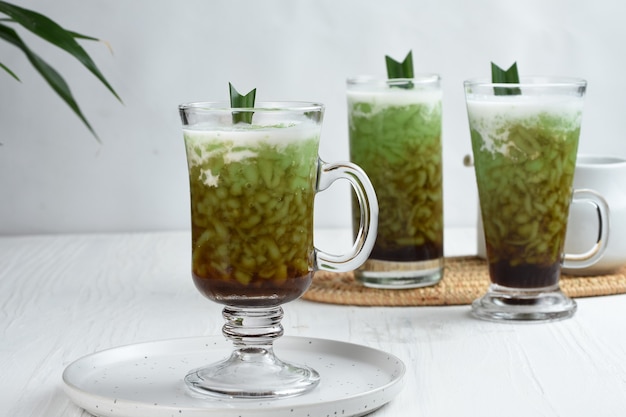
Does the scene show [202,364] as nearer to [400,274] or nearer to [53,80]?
[53,80]

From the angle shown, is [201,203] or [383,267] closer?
[201,203]

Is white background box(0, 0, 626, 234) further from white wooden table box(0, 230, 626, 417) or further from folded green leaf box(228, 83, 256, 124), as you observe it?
folded green leaf box(228, 83, 256, 124)

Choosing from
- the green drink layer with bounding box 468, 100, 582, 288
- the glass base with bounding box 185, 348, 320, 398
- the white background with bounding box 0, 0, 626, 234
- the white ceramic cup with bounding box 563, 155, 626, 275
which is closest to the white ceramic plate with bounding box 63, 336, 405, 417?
the glass base with bounding box 185, 348, 320, 398

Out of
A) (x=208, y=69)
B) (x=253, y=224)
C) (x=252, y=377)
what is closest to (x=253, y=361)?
(x=252, y=377)

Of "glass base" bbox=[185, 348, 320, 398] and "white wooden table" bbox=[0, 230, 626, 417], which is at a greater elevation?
"glass base" bbox=[185, 348, 320, 398]

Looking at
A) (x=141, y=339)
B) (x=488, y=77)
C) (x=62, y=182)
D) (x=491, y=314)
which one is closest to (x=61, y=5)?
(x=62, y=182)

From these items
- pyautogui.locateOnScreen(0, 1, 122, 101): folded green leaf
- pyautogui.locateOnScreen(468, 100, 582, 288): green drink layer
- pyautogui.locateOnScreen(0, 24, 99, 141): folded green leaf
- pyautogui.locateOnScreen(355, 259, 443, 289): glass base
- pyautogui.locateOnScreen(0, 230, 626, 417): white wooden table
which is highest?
pyautogui.locateOnScreen(0, 1, 122, 101): folded green leaf

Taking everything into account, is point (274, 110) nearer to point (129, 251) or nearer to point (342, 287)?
point (342, 287)
